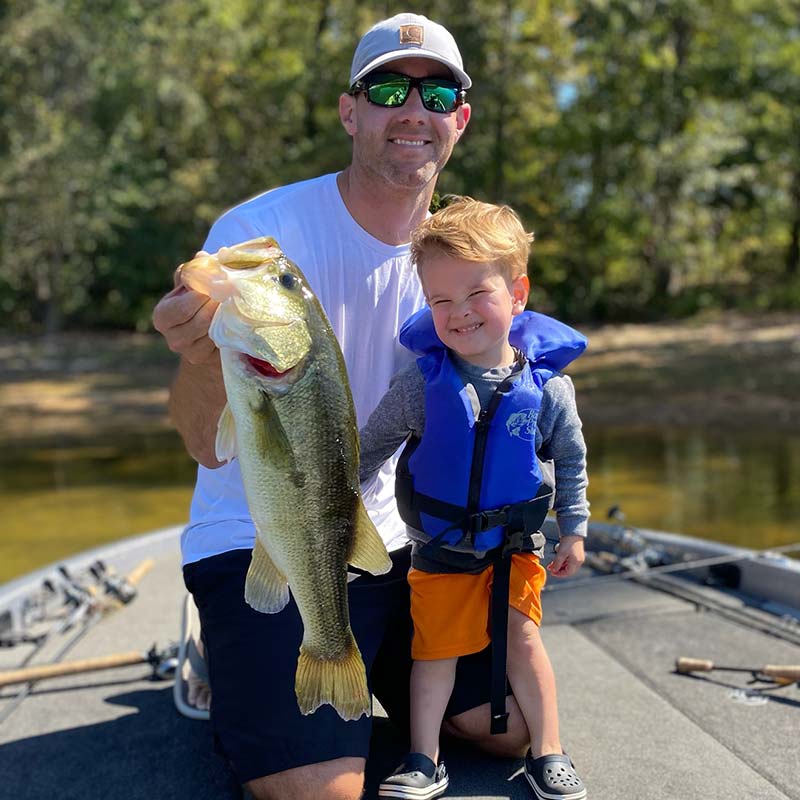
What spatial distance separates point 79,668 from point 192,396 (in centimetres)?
156

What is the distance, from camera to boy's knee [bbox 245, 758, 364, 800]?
264cm

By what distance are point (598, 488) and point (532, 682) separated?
8.37 metres

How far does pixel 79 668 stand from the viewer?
12.2 ft

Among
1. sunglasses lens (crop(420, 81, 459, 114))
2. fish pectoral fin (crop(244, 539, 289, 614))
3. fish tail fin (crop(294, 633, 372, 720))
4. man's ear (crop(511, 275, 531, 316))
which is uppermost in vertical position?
sunglasses lens (crop(420, 81, 459, 114))

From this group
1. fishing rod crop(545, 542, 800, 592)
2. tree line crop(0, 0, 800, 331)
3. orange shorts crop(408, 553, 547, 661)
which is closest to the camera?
orange shorts crop(408, 553, 547, 661)

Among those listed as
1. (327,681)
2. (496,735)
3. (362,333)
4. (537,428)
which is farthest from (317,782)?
(362,333)

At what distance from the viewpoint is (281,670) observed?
2.84 meters

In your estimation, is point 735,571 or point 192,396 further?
point 735,571

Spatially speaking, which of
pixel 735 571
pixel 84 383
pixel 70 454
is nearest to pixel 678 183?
pixel 84 383

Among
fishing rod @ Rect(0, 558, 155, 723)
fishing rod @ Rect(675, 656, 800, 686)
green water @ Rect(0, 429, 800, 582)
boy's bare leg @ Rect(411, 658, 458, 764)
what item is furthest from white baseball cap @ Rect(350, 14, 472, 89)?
green water @ Rect(0, 429, 800, 582)

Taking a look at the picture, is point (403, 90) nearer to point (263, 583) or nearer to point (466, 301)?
point (466, 301)

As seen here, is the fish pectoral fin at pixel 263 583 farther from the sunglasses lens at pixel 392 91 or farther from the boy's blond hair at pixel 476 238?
the sunglasses lens at pixel 392 91

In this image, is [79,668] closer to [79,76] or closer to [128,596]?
[128,596]

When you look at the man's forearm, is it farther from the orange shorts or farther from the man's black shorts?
the orange shorts
